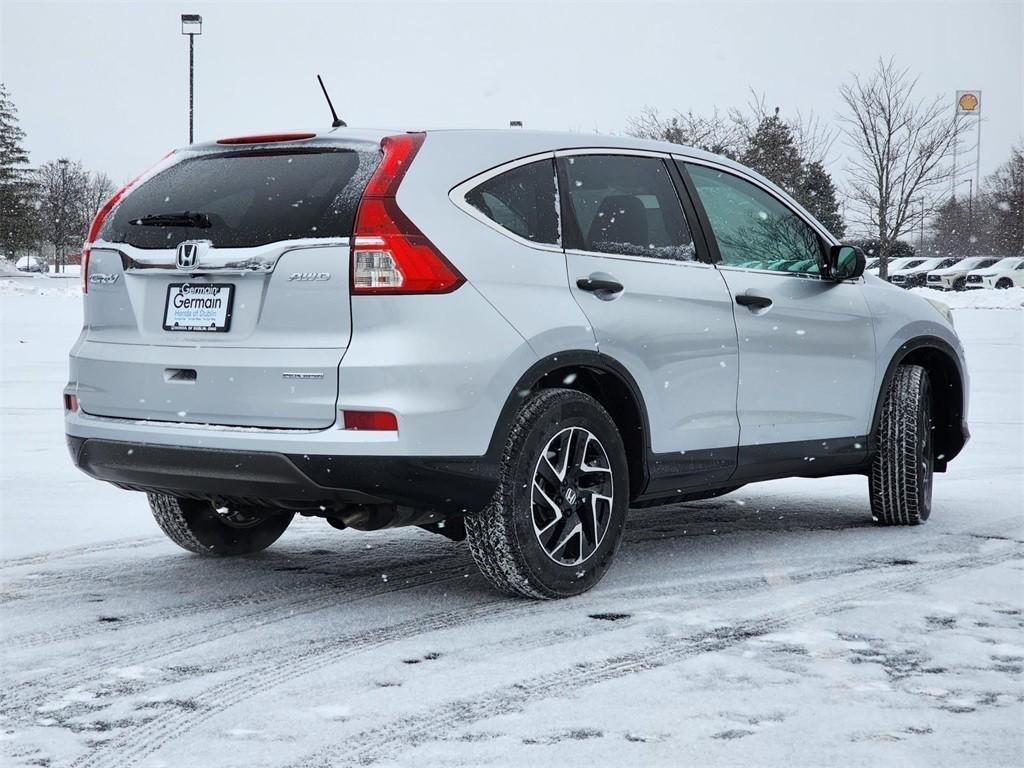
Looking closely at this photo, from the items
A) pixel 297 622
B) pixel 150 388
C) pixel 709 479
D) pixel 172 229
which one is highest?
pixel 172 229

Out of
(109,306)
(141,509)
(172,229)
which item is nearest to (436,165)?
(172,229)

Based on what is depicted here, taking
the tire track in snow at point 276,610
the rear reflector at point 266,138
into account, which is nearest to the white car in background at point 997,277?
the tire track in snow at point 276,610

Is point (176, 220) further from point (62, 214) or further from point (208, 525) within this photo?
point (62, 214)

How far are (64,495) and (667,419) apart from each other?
3.68m

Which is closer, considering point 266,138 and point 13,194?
point 266,138

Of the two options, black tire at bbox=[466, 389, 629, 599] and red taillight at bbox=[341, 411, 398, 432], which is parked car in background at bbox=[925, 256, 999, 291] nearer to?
black tire at bbox=[466, 389, 629, 599]

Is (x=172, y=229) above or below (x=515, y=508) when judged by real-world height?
above

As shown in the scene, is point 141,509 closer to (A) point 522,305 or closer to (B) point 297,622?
(B) point 297,622

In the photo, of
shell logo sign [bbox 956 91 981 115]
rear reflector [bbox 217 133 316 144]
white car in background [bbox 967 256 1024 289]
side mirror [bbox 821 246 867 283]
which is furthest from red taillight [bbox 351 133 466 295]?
shell logo sign [bbox 956 91 981 115]

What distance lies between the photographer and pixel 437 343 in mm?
4809

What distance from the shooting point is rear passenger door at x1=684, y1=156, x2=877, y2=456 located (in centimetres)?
620

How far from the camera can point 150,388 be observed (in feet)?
16.8

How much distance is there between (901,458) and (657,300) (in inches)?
81.9

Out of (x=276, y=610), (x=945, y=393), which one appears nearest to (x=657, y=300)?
(x=276, y=610)
